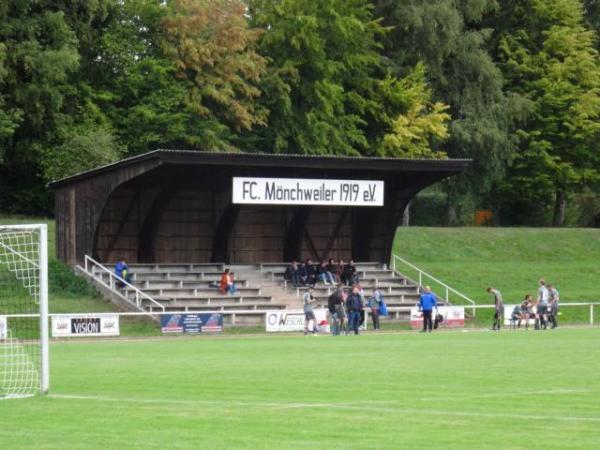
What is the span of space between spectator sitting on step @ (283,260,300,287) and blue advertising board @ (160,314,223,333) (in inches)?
309

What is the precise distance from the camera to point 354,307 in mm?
45781

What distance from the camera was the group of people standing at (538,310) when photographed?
159 feet

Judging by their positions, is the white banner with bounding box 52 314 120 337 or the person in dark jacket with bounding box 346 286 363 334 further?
the person in dark jacket with bounding box 346 286 363 334

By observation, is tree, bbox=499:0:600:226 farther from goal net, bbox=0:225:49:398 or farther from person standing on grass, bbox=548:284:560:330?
goal net, bbox=0:225:49:398

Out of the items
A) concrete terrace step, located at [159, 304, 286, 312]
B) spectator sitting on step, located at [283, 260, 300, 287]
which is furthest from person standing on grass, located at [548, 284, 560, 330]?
spectator sitting on step, located at [283, 260, 300, 287]

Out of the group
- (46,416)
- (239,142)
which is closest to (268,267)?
(239,142)

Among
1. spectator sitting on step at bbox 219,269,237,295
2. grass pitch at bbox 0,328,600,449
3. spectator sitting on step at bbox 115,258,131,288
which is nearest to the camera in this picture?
grass pitch at bbox 0,328,600,449

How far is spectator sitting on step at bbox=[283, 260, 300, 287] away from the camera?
5378cm

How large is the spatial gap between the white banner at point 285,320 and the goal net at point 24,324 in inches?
313

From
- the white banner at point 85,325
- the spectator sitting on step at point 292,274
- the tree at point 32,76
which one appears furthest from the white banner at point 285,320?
the tree at point 32,76

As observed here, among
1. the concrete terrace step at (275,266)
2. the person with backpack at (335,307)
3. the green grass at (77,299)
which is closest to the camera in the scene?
the person with backpack at (335,307)

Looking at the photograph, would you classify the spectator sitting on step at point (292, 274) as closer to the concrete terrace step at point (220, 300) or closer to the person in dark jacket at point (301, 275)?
the person in dark jacket at point (301, 275)

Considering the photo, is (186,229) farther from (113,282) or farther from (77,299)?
(77,299)

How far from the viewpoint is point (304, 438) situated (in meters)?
13.4
